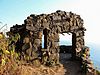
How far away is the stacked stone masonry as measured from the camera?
59.3 feet

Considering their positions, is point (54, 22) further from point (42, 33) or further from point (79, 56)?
point (79, 56)

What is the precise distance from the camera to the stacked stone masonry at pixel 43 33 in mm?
18062

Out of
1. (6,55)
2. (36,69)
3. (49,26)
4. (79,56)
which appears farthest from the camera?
(79,56)

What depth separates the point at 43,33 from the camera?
768 inches

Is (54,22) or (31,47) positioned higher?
(54,22)

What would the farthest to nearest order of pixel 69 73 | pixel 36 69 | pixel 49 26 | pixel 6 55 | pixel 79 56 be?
1. pixel 79 56
2. pixel 49 26
3. pixel 69 73
4. pixel 36 69
5. pixel 6 55

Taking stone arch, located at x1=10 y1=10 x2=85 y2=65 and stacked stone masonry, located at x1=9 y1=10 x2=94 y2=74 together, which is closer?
stacked stone masonry, located at x1=9 y1=10 x2=94 y2=74

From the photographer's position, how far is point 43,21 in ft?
61.2

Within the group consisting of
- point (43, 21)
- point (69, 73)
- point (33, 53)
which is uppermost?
point (43, 21)

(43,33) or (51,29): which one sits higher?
(51,29)

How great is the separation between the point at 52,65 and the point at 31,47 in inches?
78.8

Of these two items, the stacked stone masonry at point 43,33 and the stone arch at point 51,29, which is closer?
the stacked stone masonry at point 43,33

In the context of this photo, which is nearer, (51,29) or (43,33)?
(51,29)

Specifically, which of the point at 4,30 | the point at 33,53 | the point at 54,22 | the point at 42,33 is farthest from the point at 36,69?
the point at 4,30
